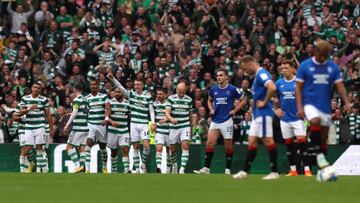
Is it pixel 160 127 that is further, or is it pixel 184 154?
pixel 160 127

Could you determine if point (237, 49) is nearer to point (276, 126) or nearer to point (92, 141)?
point (276, 126)

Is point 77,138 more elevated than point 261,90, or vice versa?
point 261,90

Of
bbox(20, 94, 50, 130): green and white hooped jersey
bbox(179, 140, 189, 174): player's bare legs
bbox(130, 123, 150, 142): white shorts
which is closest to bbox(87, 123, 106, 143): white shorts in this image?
bbox(130, 123, 150, 142): white shorts

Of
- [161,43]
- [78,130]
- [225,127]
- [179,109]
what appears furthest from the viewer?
[161,43]

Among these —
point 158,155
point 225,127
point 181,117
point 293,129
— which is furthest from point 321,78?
point 158,155

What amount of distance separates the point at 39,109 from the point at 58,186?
1039cm

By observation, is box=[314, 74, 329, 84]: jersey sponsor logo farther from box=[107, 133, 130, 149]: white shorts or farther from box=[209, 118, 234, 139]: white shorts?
box=[107, 133, 130, 149]: white shorts

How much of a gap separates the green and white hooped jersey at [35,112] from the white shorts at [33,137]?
11cm

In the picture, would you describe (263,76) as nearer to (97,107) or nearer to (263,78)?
(263,78)

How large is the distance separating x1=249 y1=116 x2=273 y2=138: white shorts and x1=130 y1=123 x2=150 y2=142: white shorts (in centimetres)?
925

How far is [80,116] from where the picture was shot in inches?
1198

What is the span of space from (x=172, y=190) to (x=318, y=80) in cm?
333

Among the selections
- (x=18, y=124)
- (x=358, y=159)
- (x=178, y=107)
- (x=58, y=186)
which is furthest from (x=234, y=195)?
(x=18, y=124)

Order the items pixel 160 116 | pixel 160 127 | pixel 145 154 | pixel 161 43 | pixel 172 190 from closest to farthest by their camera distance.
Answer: pixel 172 190, pixel 145 154, pixel 160 127, pixel 160 116, pixel 161 43
